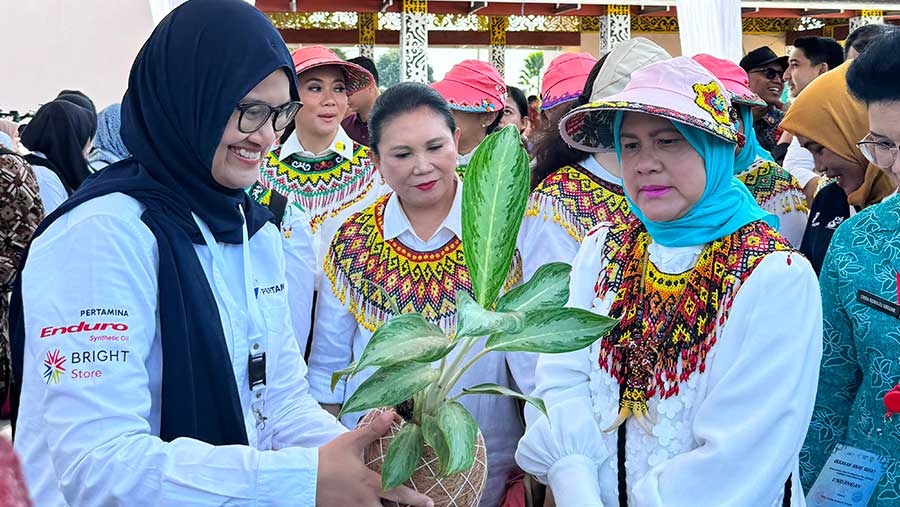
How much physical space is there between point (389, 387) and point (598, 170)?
1.59 m

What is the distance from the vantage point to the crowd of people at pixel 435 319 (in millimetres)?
1162

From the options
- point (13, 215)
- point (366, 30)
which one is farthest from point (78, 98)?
point (366, 30)

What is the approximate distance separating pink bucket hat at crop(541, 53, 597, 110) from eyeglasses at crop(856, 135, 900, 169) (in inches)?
47.9

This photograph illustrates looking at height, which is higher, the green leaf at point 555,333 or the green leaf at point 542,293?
the green leaf at point 542,293

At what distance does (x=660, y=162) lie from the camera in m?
1.61

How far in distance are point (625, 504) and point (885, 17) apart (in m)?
14.9

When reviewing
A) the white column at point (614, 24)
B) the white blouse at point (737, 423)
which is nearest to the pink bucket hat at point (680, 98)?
the white blouse at point (737, 423)

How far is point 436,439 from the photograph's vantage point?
99cm

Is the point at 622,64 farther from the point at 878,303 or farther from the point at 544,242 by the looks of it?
the point at 878,303

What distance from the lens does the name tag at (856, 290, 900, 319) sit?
5.35 ft

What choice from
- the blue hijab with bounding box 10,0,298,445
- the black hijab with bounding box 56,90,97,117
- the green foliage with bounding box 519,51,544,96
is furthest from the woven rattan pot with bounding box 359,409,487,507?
the green foliage with bounding box 519,51,544,96

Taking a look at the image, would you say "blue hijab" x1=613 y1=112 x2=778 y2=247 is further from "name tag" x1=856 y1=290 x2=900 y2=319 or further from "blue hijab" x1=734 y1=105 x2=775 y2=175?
"blue hijab" x1=734 y1=105 x2=775 y2=175

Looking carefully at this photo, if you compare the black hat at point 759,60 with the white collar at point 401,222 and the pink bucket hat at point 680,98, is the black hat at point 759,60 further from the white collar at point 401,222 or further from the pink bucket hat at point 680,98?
the pink bucket hat at point 680,98

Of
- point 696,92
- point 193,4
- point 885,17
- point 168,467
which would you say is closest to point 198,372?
point 168,467
